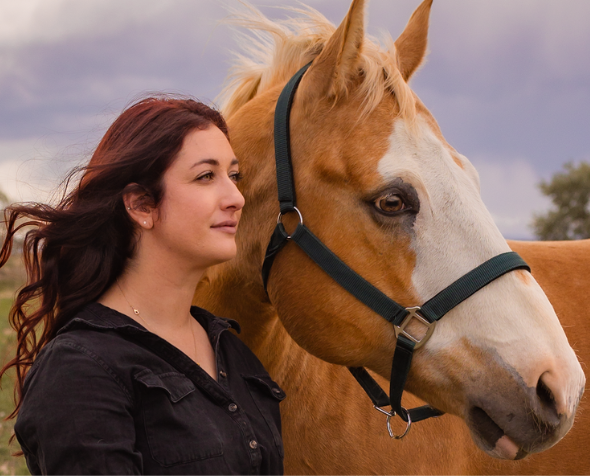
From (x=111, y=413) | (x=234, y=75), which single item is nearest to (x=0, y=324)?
(x=234, y=75)

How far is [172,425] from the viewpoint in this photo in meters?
1.56

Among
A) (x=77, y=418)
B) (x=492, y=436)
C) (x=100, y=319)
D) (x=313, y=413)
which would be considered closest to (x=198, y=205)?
(x=100, y=319)

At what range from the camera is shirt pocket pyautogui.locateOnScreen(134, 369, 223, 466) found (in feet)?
5.03

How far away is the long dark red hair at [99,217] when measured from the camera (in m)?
1.87

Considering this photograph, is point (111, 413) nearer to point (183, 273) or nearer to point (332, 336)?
point (183, 273)

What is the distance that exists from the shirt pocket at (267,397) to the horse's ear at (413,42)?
1.59 m

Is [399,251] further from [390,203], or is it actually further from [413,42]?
[413,42]

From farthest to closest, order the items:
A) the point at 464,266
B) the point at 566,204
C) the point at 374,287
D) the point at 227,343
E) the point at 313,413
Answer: the point at 566,204 < the point at 313,413 < the point at 227,343 < the point at 374,287 < the point at 464,266

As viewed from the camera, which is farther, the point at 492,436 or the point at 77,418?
the point at 492,436

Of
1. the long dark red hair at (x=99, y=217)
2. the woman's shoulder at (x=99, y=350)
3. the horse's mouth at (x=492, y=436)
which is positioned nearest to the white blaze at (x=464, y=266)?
the horse's mouth at (x=492, y=436)

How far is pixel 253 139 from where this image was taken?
90.3 inches

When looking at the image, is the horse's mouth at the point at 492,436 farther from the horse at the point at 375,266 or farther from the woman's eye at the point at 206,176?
the woman's eye at the point at 206,176

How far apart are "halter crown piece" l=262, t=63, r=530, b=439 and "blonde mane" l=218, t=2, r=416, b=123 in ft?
0.70

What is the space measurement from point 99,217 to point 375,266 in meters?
1.04
